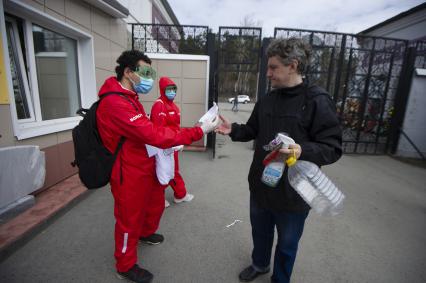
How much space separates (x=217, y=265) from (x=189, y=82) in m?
4.80

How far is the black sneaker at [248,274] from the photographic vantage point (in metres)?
2.10

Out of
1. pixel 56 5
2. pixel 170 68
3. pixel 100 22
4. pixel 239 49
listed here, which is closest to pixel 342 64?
pixel 239 49

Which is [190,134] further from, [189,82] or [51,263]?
[189,82]

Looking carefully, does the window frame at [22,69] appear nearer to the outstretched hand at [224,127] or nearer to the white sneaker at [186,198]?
the white sneaker at [186,198]

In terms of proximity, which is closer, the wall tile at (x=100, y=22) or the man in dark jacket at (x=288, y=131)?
the man in dark jacket at (x=288, y=131)

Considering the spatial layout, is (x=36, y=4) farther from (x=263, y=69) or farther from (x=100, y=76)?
(x=263, y=69)

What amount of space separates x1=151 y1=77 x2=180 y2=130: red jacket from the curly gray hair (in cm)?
205

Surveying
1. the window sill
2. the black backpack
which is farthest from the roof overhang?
the black backpack

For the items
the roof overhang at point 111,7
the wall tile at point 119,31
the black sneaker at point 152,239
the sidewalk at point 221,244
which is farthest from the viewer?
the wall tile at point 119,31

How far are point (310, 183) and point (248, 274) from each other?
43.5 inches

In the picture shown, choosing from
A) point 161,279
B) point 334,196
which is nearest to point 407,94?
point 334,196

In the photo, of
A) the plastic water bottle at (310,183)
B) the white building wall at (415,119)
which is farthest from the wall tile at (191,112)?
the white building wall at (415,119)

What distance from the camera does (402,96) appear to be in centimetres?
666

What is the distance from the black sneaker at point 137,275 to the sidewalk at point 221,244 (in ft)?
0.29
